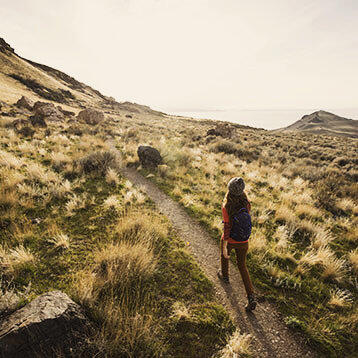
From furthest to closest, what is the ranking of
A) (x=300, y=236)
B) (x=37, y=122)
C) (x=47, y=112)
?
(x=47, y=112), (x=37, y=122), (x=300, y=236)

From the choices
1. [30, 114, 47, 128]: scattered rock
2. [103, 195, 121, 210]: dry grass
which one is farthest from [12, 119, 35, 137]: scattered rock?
[103, 195, 121, 210]: dry grass

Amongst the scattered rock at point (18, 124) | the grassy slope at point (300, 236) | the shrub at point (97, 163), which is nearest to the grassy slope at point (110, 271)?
the grassy slope at point (300, 236)

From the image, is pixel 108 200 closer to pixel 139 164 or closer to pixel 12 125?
pixel 139 164

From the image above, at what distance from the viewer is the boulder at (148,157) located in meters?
11.2

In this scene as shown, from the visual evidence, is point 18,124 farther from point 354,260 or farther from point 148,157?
point 354,260

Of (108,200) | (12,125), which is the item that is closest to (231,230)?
(108,200)

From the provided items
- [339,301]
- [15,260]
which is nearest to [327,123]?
[339,301]

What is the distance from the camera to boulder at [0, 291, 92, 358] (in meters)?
1.87

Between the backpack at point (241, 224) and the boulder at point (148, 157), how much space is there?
28.3ft

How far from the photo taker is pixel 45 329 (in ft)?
6.59

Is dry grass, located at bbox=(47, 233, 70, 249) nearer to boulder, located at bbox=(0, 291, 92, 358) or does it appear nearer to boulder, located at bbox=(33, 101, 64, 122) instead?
boulder, located at bbox=(0, 291, 92, 358)

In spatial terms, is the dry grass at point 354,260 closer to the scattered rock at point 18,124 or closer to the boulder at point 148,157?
the boulder at point 148,157

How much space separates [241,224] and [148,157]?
355 inches

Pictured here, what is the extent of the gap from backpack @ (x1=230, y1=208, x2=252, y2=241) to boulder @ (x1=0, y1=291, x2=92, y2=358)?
286cm
